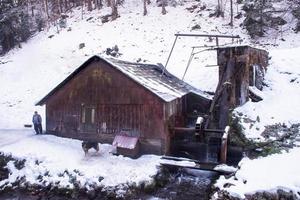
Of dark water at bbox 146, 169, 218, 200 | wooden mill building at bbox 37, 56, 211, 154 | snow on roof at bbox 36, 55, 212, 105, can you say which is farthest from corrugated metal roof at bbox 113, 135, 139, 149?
snow on roof at bbox 36, 55, 212, 105

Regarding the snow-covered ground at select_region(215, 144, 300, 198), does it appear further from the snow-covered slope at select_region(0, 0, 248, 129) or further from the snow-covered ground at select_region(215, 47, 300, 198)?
the snow-covered slope at select_region(0, 0, 248, 129)

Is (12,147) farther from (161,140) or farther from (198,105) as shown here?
(198,105)

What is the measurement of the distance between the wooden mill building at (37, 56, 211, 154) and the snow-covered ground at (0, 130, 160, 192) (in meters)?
0.97

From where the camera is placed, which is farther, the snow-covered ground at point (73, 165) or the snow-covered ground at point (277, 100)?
the snow-covered ground at point (277, 100)

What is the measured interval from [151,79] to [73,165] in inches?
265

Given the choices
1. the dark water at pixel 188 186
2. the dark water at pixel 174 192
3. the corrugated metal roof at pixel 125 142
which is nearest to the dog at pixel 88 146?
the corrugated metal roof at pixel 125 142

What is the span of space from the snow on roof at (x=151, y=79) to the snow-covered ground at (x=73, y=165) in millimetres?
3396

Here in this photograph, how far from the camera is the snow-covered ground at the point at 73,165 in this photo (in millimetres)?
15594

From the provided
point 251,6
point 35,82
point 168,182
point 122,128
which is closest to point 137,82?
point 122,128

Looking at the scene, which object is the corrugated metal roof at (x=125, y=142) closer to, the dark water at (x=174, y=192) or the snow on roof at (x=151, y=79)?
the dark water at (x=174, y=192)

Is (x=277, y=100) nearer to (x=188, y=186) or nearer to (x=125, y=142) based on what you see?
(x=188, y=186)

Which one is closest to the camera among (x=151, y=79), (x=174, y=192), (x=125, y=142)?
(x=174, y=192)

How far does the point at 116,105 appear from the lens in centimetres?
1919

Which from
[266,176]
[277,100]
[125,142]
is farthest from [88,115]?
[277,100]
